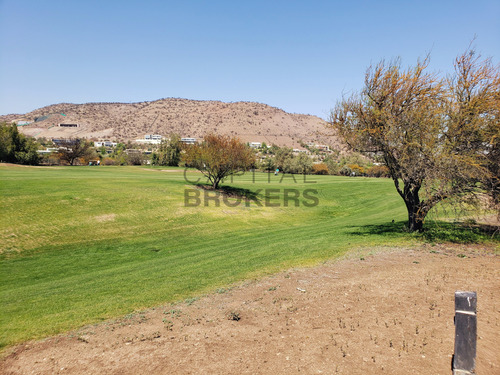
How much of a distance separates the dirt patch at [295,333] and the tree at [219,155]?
2691 centimetres

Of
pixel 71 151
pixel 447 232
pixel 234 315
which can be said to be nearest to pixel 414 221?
pixel 447 232

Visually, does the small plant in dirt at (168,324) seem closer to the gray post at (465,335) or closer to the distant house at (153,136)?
the gray post at (465,335)

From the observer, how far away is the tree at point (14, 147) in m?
61.9

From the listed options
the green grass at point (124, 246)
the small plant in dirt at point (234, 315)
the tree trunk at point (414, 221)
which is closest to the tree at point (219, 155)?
Result: the green grass at point (124, 246)

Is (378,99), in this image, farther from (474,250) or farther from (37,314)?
(37,314)

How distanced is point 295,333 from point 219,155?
3051cm

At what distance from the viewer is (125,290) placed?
11.8 metres

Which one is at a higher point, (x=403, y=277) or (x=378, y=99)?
(x=378, y=99)

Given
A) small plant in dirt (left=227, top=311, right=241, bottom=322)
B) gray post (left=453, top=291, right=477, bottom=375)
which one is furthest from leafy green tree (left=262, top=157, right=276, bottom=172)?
gray post (left=453, top=291, right=477, bottom=375)

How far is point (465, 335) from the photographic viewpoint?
5.25 m

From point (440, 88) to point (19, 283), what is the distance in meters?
23.7

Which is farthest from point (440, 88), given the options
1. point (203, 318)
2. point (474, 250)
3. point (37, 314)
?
point (37, 314)

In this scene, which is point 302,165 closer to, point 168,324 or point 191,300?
point 191,300

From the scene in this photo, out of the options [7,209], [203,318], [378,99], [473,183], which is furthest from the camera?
[7,209]
